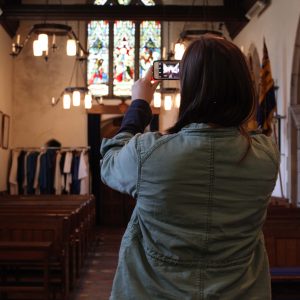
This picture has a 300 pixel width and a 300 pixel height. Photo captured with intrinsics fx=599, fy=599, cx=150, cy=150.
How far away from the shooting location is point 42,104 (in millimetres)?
13672

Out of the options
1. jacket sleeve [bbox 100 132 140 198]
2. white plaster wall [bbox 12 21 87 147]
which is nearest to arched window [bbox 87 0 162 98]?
white plaster wall [bbox 12 21 87 147]

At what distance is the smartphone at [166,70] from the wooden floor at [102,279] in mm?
3985

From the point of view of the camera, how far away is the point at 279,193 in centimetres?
967

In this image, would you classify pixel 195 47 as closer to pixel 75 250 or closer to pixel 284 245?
pixel 284 245

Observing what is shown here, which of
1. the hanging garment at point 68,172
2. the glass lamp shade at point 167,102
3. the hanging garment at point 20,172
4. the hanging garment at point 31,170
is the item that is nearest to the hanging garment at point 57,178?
→ the hanging garment at point 68,172

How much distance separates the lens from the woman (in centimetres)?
119

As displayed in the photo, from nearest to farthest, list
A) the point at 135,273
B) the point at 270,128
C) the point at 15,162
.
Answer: the point at 135,273 → the point at 270,128 → the point at 15,162

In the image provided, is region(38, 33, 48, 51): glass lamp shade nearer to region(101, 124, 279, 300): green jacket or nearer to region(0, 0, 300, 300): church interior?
region(0, 0, 300, 300): church interior

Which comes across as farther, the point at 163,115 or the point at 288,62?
the point at 163,115

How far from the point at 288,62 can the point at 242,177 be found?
26.5 feet

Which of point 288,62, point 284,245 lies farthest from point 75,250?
point 288,62

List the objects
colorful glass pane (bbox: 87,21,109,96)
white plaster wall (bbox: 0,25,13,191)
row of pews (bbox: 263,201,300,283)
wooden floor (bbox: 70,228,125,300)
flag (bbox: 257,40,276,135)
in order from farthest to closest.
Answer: colorful glass pane (bbox: 87,21,109,96)
white plaster wall (bbox: 0,25,13,191)
flag (bbox: 257,40,276,135)
wooden floor (bbox: 70,228,125,300)
row of pews (bbox: 263,201,300,283)

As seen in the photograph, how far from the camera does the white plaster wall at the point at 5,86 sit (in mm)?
12383

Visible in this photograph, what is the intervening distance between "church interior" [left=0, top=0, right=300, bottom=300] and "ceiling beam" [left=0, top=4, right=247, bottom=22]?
0.02 m
